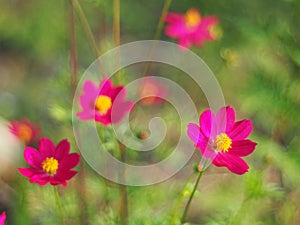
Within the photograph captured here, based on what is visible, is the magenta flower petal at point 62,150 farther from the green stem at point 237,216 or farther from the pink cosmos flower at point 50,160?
the green stem at point 237,216

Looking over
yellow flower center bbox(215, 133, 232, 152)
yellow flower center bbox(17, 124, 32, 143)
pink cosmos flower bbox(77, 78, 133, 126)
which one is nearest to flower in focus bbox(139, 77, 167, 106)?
pink cosmos flower bbox(77, 78, 133, 126)

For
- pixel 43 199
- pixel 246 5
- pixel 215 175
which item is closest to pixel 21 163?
pixel 43 199

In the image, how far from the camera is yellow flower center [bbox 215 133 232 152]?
856mm

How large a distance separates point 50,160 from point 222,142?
0.86 feet

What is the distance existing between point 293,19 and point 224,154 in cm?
54

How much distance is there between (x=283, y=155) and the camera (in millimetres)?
1227

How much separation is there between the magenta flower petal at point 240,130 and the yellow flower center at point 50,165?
10.1 inches

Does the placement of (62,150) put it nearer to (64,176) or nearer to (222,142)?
(64,176)

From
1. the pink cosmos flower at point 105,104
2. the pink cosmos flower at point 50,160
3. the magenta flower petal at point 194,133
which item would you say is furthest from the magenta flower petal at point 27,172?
the magenta flower petal at point 194,133

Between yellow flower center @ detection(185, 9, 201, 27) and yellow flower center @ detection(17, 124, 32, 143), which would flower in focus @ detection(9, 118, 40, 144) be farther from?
yellow flower center @ detection(185, 9, 201, 27)

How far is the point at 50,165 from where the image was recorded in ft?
3.10

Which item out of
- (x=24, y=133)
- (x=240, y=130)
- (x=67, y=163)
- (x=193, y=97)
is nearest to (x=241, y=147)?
(x=240, y=130)

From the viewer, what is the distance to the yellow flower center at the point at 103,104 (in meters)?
1.06

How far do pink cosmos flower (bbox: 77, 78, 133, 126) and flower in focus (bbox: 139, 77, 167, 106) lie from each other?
11 cm
